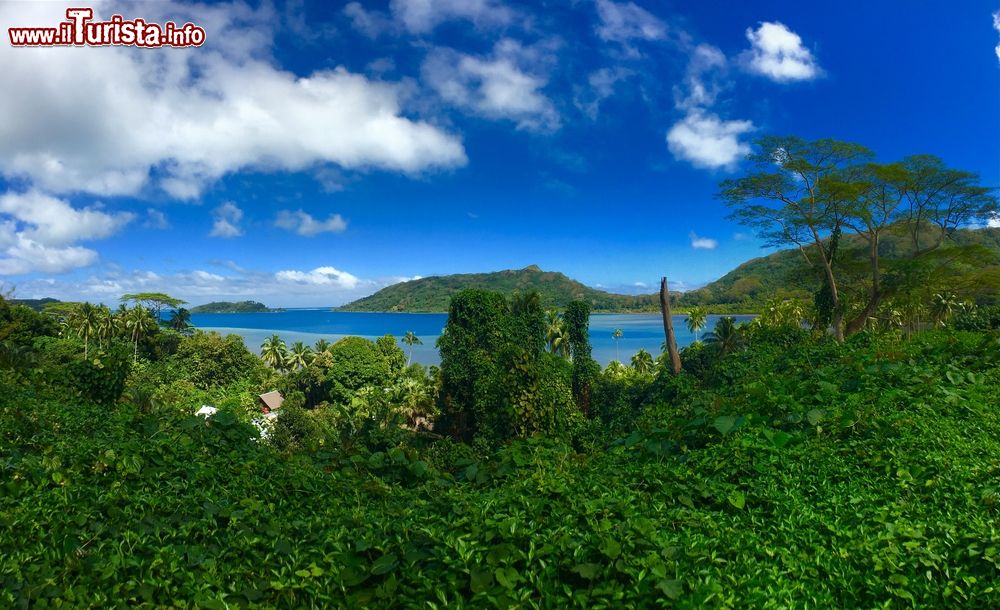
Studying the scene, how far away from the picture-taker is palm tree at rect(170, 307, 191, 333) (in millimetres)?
56188

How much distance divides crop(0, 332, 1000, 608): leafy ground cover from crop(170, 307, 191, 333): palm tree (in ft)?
202

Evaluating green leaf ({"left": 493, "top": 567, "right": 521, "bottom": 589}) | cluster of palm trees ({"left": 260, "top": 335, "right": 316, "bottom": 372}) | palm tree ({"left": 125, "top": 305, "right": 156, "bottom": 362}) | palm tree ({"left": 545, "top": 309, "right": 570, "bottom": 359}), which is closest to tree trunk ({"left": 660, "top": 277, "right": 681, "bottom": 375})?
green leaf ({"left": 493, "top": 567, "right": 521, "bottom": 589})

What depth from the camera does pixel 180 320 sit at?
2223 inches

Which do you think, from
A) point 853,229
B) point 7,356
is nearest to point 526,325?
point 853,229

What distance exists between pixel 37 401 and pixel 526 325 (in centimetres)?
2470

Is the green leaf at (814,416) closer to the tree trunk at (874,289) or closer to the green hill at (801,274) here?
the tree trunk at (874,289)

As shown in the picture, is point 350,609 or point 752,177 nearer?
point 350,609

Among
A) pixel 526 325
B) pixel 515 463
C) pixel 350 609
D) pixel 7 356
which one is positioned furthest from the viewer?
pixel 526 325

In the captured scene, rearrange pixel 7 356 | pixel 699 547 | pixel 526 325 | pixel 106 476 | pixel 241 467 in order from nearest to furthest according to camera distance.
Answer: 1. pixel 699 547
2. pixel 106 476
3. pixel 241 467
4. pixel 7 356
5. pixel 526 325

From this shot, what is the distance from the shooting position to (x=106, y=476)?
10.5ft

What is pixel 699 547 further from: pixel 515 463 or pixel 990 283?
pixel 990 283

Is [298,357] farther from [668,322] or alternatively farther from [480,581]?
[480,581]

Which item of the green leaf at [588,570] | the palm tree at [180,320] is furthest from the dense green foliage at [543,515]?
the palm tree at [180,320]

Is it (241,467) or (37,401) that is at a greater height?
(37,401)
